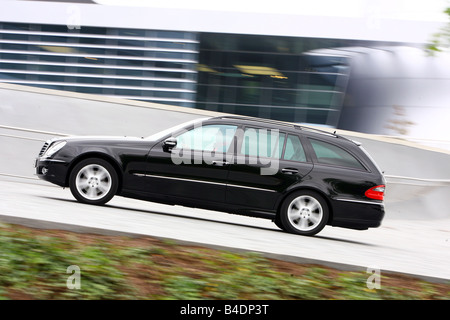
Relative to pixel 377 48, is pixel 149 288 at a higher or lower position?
lower

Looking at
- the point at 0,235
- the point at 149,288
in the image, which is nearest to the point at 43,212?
the point at 0,235

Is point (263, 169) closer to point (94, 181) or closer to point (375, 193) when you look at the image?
point (375, 193)

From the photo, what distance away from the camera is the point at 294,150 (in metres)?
8.93

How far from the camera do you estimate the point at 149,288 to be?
14.9 ft

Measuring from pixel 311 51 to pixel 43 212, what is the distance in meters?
24.3

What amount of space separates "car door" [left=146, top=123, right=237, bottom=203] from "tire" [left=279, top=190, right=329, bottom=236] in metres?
0.97

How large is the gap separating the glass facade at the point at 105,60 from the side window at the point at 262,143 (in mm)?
22008

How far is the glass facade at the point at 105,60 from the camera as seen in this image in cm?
3075

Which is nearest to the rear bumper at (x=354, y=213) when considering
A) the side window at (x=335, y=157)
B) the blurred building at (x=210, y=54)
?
the side window at (x=335, y=157)

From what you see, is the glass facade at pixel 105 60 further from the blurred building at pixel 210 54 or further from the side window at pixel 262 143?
the side window at pixel 262 143

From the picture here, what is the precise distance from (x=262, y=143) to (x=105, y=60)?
2484 cm

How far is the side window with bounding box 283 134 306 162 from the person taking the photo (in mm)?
8867
